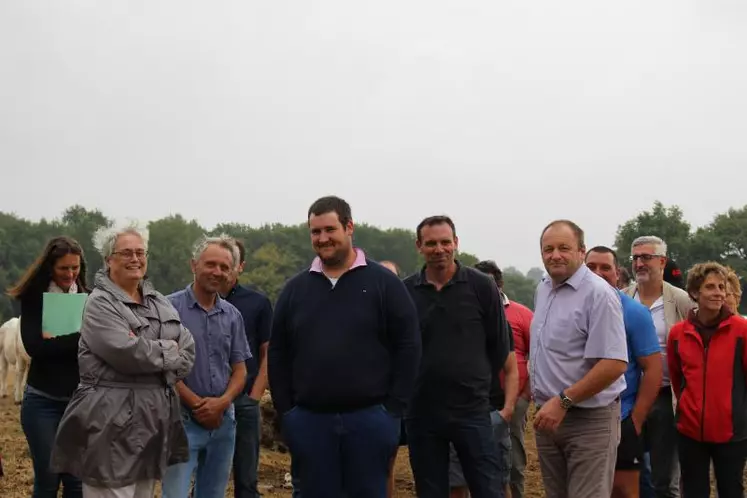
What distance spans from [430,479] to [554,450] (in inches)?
30.4

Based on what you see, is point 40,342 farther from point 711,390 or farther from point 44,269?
point 711,390

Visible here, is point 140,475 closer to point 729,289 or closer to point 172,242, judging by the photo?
point 729,289

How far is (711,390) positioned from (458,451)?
1877mm

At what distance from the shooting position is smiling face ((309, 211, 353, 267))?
4.11 m

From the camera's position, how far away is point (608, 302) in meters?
4.47

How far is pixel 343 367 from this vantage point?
399 cm

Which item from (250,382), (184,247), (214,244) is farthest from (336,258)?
(184,247)

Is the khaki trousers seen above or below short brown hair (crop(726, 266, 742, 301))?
below

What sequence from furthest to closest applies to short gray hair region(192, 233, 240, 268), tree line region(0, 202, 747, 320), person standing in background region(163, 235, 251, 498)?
tree line region(0, 202, 747, 320)
short gray hair region(192, 233, 240, 268)
person standing in background region(163, 235, 251, 498)

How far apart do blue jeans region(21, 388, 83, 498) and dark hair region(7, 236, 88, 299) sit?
0.63m

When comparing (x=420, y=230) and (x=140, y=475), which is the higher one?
(x=420, y=230)

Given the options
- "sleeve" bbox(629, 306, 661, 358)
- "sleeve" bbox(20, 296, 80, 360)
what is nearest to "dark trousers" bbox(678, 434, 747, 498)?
"sleeve" bbox(629, 306, 661, 358)

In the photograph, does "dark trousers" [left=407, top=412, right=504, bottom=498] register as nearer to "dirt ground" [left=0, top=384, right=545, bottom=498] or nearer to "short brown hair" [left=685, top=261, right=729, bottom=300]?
"short brown hair" [left=685, top=261, right=729, bottom=300]

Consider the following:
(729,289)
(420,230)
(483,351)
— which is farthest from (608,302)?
(729,289)
